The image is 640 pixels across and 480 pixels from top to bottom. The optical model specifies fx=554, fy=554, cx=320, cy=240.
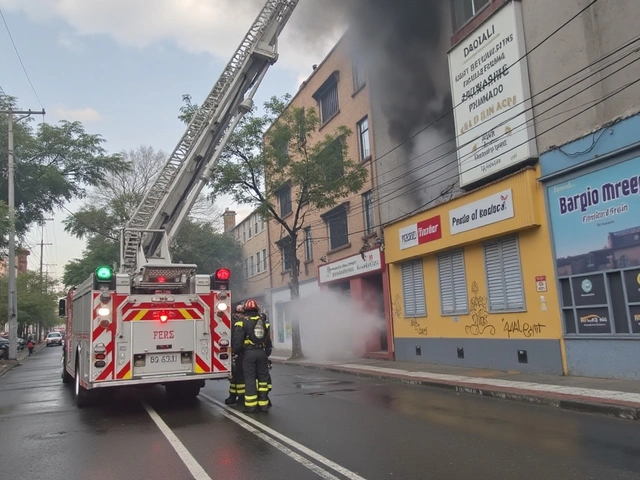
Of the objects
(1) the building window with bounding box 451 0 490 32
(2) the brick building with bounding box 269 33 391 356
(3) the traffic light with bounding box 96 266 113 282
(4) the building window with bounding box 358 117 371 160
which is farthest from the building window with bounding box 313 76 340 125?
(3) the traffic light with bounding box 96 266 113 282

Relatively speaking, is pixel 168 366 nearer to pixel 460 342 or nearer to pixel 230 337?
pixel 230 337

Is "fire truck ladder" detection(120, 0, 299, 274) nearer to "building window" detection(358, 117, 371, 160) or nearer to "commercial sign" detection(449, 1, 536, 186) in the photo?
"commercial sign" detection(449, 1, 536, 186)

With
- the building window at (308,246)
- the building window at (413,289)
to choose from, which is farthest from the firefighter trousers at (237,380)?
the building window at (308,246)

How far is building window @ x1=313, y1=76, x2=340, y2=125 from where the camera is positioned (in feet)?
71.7

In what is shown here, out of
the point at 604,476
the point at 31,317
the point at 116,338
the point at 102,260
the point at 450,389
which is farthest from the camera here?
the point at 31,317

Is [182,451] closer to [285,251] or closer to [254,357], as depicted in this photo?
[254,357]

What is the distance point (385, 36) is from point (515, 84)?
6.56m

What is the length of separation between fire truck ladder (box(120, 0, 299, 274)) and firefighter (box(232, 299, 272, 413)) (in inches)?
132

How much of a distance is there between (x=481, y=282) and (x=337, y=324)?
7954 millimetres

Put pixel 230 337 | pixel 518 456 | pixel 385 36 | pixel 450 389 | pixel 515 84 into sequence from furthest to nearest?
pixel 385 36, pixel 515 84, pixel 450 389, pixel 230 337, pixel 518 456

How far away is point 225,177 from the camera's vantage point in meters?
17.8

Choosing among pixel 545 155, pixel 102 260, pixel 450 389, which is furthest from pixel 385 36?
pixel 102 260

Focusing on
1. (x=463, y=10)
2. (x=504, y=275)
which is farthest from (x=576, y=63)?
(x=463, y=10)

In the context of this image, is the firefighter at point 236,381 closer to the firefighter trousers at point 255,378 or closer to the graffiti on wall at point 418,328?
the firefighter trousers at point 255,378
